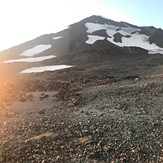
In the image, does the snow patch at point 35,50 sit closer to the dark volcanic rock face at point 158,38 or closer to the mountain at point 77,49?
the mountain at point 77,49

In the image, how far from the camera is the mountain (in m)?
66.8

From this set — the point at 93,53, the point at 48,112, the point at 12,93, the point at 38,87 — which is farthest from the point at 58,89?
the point at 93,53

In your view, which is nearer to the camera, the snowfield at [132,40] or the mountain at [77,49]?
the mountain at [77,49]

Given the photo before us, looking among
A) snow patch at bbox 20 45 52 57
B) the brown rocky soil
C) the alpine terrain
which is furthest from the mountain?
the brown rocky soil

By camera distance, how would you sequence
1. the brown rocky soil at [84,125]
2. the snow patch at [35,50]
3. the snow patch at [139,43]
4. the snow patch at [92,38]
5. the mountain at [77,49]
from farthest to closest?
1. the snow patch at [35,50]
2. the snow patch at [92,38]
3. the snow patch at [139,43]
4. the mountain at [77,49]
5. the brown rocky soil at [84,125]

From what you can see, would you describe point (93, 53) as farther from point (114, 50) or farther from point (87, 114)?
point (87, 114)

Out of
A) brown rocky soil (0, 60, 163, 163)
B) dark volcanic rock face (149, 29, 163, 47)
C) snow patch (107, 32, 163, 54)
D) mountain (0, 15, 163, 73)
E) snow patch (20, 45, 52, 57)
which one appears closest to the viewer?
brown rocky soil (0, 60, 163, 163)

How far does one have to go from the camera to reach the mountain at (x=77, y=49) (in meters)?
66.8

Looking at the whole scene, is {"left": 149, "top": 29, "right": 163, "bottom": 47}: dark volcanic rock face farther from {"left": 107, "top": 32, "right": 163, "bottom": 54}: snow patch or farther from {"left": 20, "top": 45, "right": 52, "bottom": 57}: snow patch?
{"left": 20, "top": 45, "right": 52, "bottom": 57}: snow patch

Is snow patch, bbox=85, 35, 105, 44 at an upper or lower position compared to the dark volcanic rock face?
upper

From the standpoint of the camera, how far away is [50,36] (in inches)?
4176

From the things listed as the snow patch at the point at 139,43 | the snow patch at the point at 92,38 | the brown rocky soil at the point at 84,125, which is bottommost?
the brown rocky soil at the point at 84,125

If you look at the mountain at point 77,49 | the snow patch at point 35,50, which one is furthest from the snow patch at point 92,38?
the snow patch at point 35,50

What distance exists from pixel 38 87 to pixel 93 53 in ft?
119
